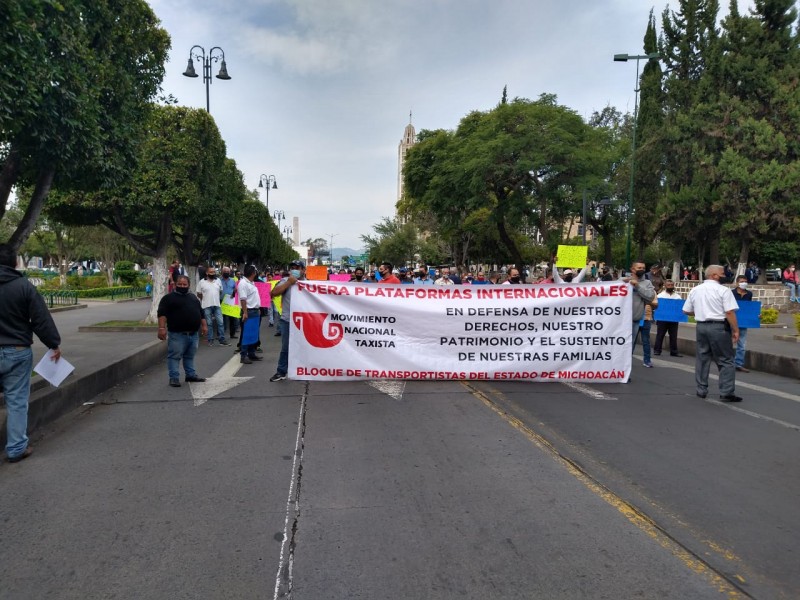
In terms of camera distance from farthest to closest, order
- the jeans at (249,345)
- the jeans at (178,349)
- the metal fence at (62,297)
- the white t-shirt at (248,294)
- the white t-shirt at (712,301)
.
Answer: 1. the metal fence at (62,297)
2. the jeans at (249,345)
3. the white t-shirt at (248,294)
4. the jeans at (178,349)
5. the white t-shirt at (712,301)

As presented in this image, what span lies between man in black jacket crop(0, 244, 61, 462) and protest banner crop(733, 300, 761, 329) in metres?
11.0

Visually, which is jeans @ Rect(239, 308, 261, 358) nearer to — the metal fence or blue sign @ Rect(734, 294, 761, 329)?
blue sign @ Rect(734, 294, 761, 329)

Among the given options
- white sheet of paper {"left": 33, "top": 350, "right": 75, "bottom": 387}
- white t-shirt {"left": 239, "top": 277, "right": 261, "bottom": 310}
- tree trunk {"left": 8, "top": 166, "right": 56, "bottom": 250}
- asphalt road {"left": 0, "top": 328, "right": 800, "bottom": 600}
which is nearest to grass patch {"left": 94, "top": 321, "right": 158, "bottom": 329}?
white t-shirt {"left": 239, "top": 277, "right": 261, "bottom": 310}

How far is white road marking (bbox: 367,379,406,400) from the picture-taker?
823 centimetres

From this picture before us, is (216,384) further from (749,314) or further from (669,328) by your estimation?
(749,314)

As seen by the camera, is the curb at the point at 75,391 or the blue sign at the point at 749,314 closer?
the curb at the point at 75,391

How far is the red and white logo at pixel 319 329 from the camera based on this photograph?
8789mm

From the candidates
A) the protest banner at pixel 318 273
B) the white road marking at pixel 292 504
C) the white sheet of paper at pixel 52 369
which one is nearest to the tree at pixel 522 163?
the protest banner at pixel 318 273

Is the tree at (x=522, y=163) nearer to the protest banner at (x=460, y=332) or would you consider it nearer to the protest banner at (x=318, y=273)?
the protest banner at (x=318, y=273)

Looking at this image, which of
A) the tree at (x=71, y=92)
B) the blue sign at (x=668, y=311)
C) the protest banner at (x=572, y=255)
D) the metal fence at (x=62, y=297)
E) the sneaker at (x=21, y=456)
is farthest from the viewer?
the metal fence at (x=62, y=297)

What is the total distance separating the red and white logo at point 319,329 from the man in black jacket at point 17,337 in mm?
→ 3621

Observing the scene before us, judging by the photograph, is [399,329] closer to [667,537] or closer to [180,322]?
→ [180,322]

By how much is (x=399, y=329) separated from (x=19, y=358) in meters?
4.82

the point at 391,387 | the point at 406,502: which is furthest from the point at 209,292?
the point at 406,502
